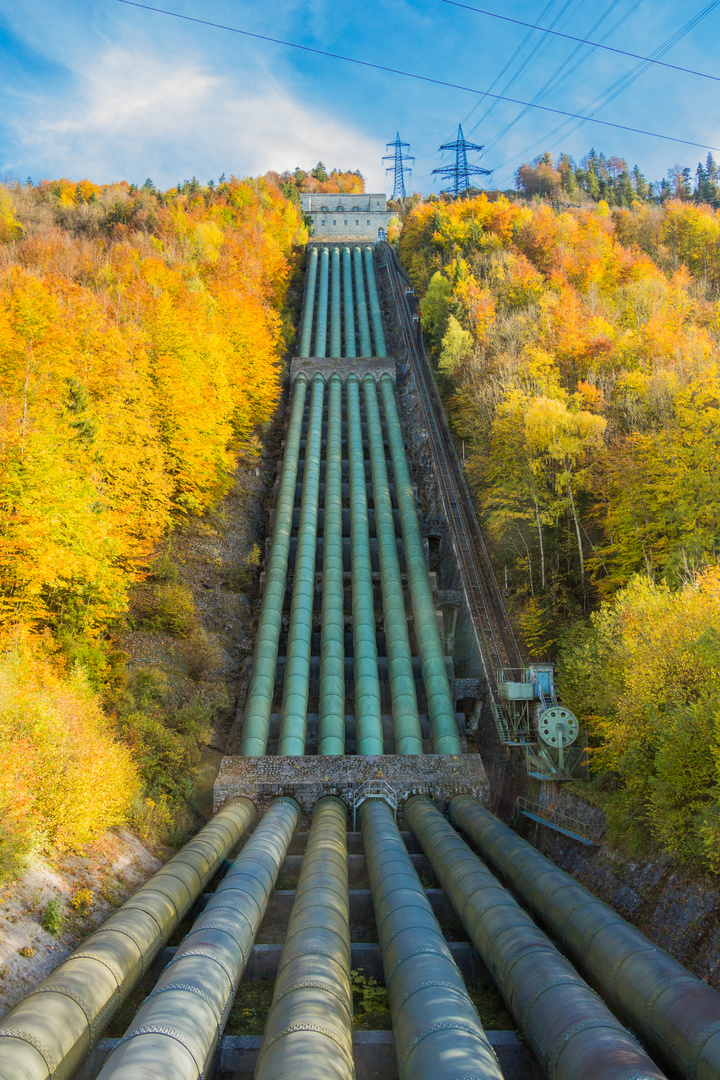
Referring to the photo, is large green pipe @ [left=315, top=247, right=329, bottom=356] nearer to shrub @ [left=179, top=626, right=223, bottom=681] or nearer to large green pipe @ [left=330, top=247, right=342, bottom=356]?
large green pipe @ [left=330, top=247, right=342, bottom=356]

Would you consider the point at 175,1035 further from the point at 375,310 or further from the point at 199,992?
the point at 375,310

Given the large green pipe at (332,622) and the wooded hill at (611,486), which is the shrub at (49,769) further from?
the wooded hill at (611,486)

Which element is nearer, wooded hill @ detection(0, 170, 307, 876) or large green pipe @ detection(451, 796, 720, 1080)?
large green pipe @ detection(451, 796, 720, 1080)

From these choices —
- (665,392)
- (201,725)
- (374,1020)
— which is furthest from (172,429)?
(374,1020)

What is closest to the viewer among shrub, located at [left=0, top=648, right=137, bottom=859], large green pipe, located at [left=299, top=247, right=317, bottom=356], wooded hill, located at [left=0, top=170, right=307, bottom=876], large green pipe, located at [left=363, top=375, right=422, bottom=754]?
shrub, located at [left=0, top=648, right=137, bottom=859]

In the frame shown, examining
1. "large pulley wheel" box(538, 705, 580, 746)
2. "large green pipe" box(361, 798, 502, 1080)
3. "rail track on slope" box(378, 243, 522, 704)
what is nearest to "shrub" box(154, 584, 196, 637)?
"rail track on slope" box(378, 243, 522, 704)

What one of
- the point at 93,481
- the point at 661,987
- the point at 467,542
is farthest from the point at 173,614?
the point at 661,987
